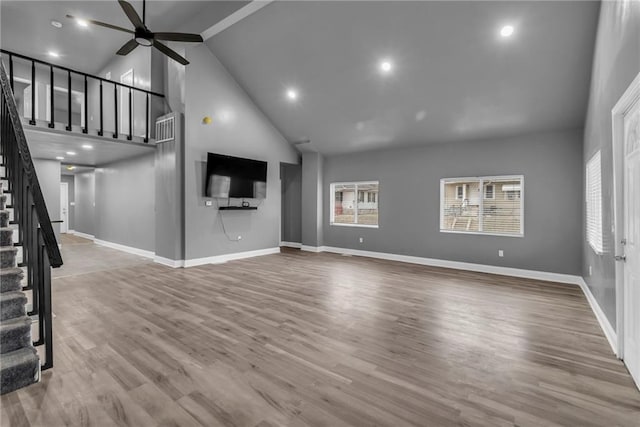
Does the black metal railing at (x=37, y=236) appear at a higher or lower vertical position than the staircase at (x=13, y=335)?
higher

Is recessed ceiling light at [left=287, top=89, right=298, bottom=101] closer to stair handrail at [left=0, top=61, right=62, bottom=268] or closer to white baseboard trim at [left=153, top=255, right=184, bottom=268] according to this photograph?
white baseboard trim at [left=153, top=255, right=184, bottom=268]

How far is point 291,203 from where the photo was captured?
928 cm

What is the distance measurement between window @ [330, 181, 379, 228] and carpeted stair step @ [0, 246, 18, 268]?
6.34 metres

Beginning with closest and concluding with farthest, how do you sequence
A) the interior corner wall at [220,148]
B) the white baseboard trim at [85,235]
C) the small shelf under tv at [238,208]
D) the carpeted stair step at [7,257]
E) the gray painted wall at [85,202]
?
the carpeted stair step at [7,257] < the interior corner wall at [220,148] < the small shelf under tv at [238,208] < the gray painted wall at [85,202] < the white baseboard trim at [85,235]

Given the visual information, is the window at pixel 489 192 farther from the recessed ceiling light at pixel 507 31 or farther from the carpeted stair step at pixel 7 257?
the carpeted stair step at pixel 7 257

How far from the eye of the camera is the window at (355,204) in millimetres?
7688

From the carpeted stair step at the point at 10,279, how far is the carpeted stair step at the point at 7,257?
0.38 ft

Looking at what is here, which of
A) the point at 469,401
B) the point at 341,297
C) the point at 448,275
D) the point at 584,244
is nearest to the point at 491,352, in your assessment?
the point at 469,401

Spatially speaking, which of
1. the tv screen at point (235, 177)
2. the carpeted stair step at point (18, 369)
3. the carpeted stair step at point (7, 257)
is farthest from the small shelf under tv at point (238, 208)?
the carpeted stair step at point (18, 369)

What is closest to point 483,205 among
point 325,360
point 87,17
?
point 325,360

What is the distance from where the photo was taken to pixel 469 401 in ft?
6.48

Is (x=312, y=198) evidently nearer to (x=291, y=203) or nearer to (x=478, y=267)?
(x=291, y=203)

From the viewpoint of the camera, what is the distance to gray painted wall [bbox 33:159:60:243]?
7742mm

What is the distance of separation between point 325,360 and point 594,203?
12.9 feet
